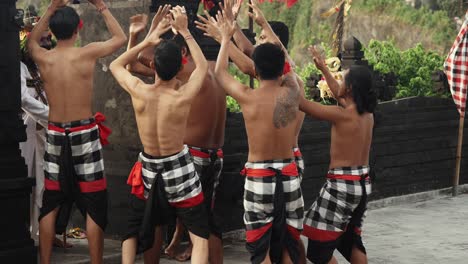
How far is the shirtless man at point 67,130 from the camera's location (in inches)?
285

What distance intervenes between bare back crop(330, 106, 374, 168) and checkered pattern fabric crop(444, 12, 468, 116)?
508 centimetres

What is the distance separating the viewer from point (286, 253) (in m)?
6.93

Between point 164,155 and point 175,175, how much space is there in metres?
0.17

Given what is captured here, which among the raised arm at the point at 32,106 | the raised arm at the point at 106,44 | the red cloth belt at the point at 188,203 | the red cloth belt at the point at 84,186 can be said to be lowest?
the red cloth belt at the point at 188,203

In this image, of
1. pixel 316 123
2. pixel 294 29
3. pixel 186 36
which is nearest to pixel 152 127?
pixel 186 36

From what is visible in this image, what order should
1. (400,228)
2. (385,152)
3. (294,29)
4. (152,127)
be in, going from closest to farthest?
(152,127)
(400,228)
(385,152)
(294,29)

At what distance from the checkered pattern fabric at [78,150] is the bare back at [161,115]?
24.0 inches

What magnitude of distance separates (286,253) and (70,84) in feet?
7.06

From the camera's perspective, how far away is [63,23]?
721cm

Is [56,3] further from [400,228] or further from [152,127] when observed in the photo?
[400,228]

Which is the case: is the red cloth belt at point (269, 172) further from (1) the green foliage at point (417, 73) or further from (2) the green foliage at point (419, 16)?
(2) the green foliage at point (419, 16)

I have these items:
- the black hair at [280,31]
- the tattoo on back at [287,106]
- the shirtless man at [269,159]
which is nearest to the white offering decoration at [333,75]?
the black hair at [280,31]

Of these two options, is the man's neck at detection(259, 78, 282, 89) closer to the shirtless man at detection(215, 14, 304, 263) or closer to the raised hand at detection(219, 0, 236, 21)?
the shirtless man at detection(215, 14, 304, 263)

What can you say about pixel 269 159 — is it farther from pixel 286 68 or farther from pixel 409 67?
pixel 409 67
